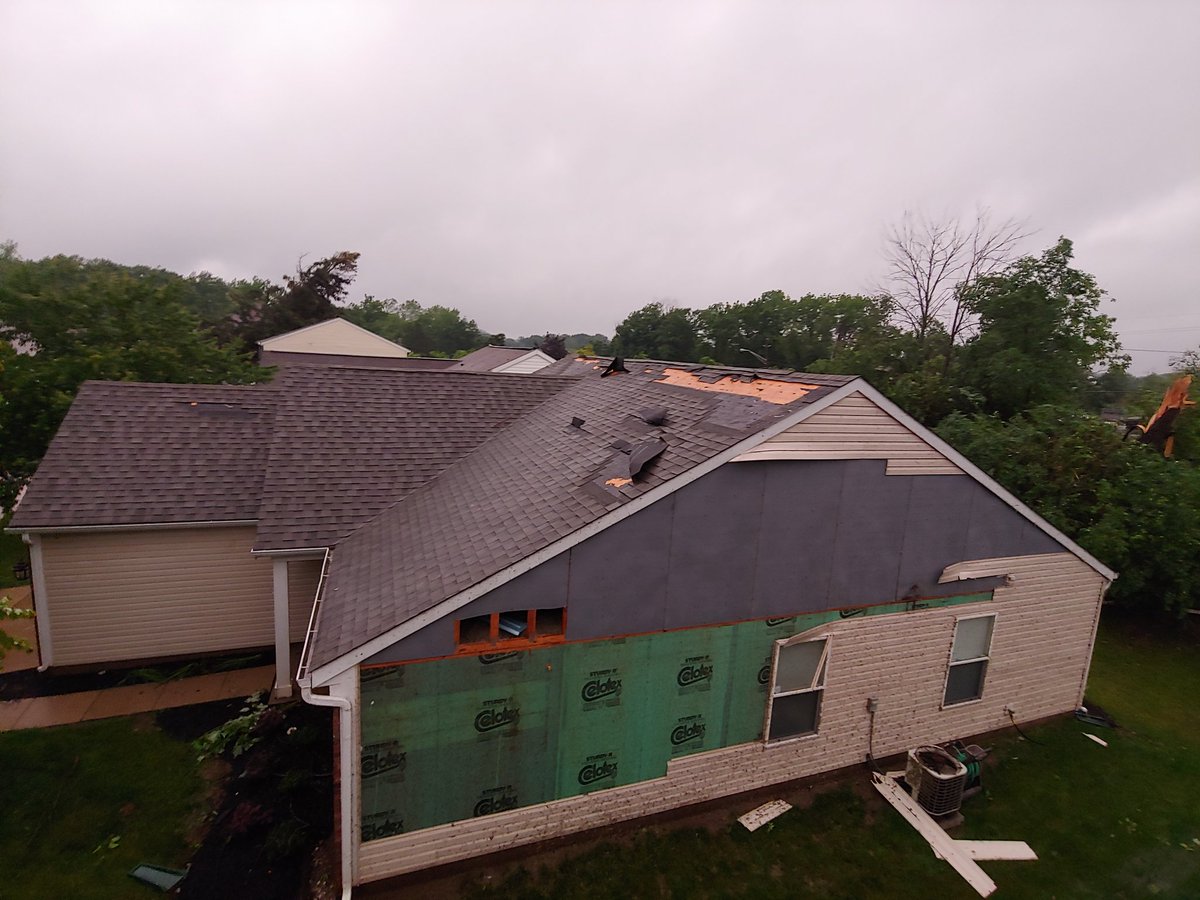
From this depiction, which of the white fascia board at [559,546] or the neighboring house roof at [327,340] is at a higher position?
the neighboring house roof at [327,340]

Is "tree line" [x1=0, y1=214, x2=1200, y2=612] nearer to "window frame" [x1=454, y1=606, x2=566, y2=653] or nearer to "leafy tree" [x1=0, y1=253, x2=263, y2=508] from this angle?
"leafy tree" [x1=0, y1=253, x2=263, y2=508]

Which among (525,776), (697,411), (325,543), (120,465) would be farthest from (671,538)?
(120,465)

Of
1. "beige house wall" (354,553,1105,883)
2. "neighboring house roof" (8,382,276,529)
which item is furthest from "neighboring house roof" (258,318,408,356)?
"beige house wall" (354,553,1105,883)

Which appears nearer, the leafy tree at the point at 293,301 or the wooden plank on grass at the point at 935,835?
the wooden plank on grass at the point at 935,835

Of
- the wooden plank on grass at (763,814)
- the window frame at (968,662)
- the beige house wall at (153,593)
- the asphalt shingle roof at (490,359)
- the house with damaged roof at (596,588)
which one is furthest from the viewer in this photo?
the asphalt shingle roof at (490,359)

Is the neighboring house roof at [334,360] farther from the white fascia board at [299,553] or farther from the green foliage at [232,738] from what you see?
the green foliage at [232,738]

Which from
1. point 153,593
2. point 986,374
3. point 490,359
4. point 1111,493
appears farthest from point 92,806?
point 490,359

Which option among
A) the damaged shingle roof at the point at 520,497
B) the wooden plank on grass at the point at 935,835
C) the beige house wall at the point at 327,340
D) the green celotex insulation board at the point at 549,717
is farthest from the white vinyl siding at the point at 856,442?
the beige house wall at the point at 327,340

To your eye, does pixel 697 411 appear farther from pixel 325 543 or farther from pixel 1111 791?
pixel 1111 791
